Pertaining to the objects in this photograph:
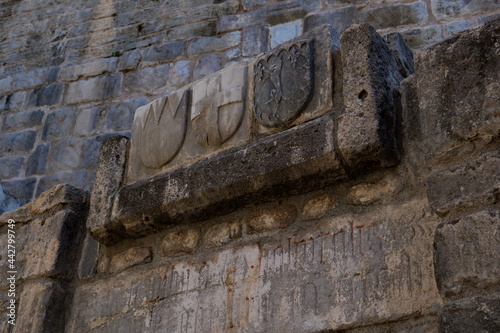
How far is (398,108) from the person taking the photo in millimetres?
2139

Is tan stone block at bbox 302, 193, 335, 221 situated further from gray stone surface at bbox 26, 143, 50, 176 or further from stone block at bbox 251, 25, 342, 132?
gray stone surface at bbox 26, 143, 50, 176

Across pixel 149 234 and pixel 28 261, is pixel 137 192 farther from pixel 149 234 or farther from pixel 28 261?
pixel 28 261

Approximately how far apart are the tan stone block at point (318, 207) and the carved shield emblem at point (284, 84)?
0.30m

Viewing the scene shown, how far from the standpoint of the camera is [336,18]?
4316 mm

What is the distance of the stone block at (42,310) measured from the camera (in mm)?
2662

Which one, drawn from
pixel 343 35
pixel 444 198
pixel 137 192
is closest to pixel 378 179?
pixel 444 198

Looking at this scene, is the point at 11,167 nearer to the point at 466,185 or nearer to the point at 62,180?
the point at 62,180

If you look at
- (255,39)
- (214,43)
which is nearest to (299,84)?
→ (255,39)

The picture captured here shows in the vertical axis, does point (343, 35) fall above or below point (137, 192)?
above

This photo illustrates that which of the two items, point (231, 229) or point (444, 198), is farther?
point (231, 229)

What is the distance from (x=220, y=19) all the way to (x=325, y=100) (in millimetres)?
2759

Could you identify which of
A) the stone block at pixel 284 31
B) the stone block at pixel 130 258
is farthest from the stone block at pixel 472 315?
the stone block at pixel 284 31

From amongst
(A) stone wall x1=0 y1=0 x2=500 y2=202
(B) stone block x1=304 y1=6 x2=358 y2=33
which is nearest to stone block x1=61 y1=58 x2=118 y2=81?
(A) stone wall x1=0 y1=0 x2=500 y2=202

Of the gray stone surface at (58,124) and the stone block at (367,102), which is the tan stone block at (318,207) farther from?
the gray stone surface at (58,124)
